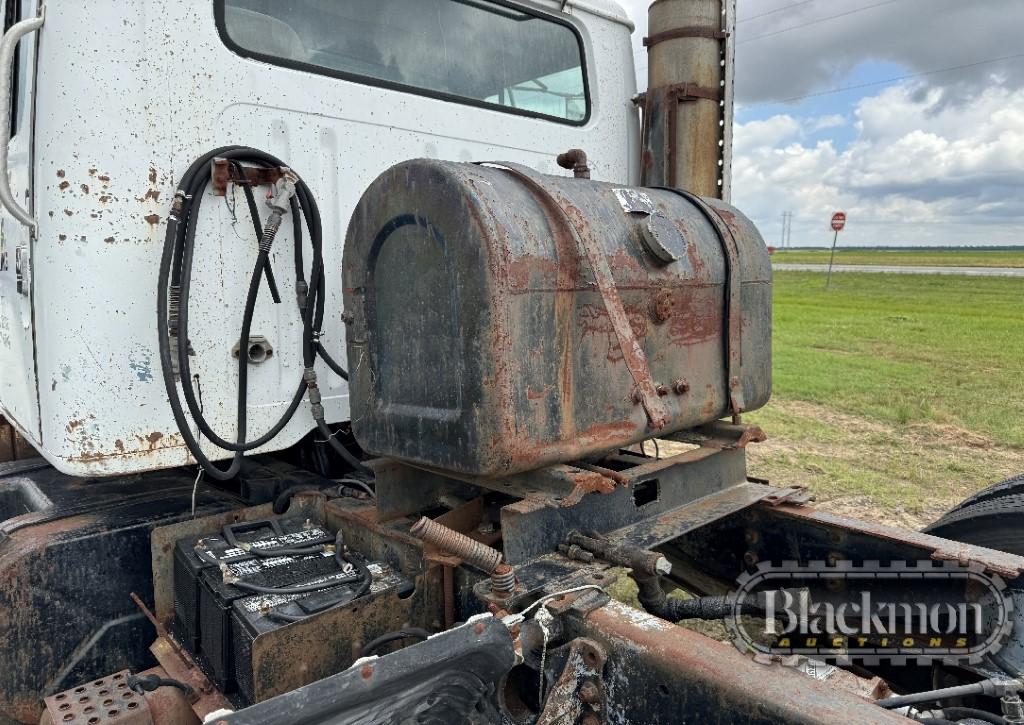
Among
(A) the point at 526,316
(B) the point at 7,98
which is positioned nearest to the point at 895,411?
(A) the point at 526,316

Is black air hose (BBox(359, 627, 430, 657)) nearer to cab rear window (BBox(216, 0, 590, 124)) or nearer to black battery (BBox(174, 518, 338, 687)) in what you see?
black battery (BBox(174, 518, 338, 687))

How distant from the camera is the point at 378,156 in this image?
2.63m

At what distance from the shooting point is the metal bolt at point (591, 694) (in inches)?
60.9

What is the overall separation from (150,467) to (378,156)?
1214 mm

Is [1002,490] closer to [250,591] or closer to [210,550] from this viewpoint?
[250,591]

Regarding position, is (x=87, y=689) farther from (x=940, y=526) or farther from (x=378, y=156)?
(x=940, y=526)

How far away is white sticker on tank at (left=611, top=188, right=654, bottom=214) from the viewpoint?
2162 mm

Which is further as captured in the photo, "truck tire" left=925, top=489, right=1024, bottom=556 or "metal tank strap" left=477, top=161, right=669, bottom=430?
"truck tire" left=925, top=489, right=1024, bottom=556

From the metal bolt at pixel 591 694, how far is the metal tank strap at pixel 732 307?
1139 mm

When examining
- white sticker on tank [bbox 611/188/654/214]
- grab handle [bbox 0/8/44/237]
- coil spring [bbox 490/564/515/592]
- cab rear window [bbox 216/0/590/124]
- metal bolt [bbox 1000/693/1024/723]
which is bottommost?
metal bolt [bbox 1000/693/1024/723]

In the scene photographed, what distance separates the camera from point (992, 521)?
240 centimetres

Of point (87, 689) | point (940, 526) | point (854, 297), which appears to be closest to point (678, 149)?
point (940, 526)

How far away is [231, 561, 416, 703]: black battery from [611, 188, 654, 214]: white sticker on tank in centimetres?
116

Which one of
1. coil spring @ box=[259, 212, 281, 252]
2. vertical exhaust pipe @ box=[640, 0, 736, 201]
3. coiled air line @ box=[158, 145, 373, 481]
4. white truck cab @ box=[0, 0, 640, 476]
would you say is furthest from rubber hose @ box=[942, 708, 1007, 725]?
vertical exhaust pipe @ box=[640, 0, 736, 201]
